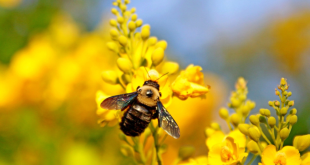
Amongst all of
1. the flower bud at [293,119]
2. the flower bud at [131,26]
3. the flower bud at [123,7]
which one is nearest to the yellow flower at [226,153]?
the flower bud at [293,119]

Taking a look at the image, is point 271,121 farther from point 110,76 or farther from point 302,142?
point 110,76

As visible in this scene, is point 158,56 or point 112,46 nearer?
point 158,56

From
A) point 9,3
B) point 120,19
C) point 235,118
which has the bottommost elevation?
point 235,118

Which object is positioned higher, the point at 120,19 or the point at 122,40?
the point at 120,19

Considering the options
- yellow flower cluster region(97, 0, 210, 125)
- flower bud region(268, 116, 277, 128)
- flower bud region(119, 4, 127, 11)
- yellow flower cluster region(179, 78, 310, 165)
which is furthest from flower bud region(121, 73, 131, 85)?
flower bud region(268, 116, 277, 128)

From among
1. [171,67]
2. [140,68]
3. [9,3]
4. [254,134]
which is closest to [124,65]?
[140,68]

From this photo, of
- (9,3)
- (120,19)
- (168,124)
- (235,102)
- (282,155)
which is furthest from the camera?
(9,3)

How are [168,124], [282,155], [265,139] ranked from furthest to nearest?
1. [168,124]
2. [265,139]
3. [282,155]
